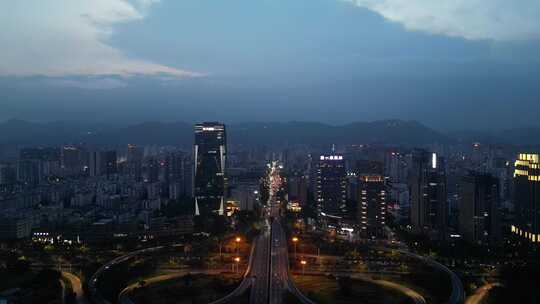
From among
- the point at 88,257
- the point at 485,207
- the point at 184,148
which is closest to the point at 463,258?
the point at 485,207

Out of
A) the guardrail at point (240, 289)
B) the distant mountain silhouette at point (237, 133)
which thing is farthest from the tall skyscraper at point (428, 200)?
the distant mountain silhouette at point (237, 133)

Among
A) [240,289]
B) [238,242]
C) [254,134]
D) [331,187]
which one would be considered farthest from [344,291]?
[254,134]

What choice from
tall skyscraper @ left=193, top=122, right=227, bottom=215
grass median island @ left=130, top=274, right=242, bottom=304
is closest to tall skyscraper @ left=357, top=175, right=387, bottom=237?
tall skyscraper @ left=193, top=122, right=227, bottom=215

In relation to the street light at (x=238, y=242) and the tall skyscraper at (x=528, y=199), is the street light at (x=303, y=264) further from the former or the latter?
the tall skyscraper at (x=528, y=199)

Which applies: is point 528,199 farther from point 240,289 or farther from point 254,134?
point 254,134

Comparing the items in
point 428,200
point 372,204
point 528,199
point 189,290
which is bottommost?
point 189,290
